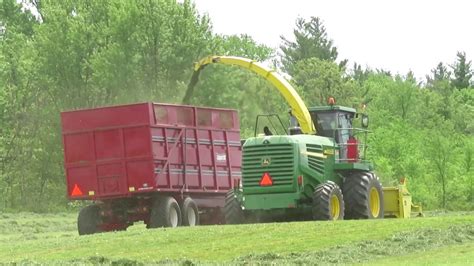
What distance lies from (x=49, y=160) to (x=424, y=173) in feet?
70.1

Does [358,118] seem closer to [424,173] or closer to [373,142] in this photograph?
[424,173]

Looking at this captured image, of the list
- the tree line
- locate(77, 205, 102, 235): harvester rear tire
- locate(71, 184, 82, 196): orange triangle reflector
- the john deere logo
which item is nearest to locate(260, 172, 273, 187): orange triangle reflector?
the john deere logo

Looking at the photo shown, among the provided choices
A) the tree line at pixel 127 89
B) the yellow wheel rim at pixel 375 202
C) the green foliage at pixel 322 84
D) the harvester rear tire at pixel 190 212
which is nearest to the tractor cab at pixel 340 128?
the yellow wheel rim at pixel 375 202

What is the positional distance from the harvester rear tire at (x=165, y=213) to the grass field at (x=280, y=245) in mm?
5112

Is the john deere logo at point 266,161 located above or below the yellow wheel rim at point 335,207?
above

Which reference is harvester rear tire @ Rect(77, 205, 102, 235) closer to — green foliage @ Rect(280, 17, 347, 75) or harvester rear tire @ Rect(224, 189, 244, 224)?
harvester rear tire @ Rect(224, 189, 244, 224)

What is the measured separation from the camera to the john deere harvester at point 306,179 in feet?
85.8

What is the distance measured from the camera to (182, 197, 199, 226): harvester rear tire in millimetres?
31444

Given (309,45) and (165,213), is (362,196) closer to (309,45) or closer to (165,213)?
(165,213)

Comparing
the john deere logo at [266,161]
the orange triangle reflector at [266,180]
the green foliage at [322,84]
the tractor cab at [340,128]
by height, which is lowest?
the orange triangle reflector at [266,180]

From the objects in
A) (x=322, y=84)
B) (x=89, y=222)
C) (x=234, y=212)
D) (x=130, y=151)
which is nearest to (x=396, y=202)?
(x=234, y=212)

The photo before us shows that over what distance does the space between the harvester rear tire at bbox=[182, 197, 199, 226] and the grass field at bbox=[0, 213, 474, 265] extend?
21.0 feet

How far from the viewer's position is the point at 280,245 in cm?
2092

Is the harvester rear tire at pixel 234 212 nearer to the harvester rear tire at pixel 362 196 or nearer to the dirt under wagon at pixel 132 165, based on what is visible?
the harvester rear tire at pixel 362 196
